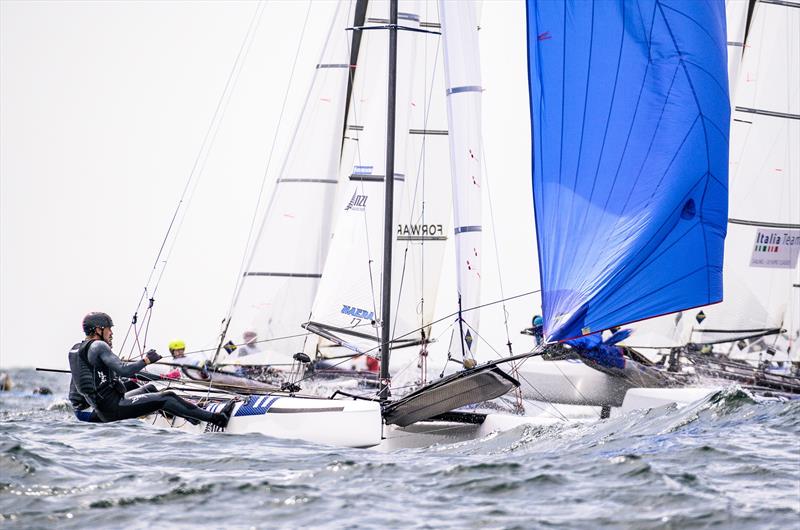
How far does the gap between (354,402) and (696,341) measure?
12442 mm

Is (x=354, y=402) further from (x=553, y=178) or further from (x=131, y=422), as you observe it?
(x=553, y=178)

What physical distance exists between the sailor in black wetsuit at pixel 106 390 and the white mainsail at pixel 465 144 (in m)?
5.78

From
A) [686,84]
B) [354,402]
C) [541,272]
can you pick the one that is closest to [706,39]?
[686,84]

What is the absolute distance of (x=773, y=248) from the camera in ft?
74.0

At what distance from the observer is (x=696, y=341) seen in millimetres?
21828

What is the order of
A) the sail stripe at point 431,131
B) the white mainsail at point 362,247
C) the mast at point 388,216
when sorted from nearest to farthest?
the mast at point 388,216
the white mainsail at point 362,247
the sail stripe at point 431,131

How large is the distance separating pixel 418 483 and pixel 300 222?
14.9 meters

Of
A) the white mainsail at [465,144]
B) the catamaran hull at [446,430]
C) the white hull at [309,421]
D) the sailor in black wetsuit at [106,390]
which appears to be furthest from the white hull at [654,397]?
the sailor in black wetsuit at [106,390]

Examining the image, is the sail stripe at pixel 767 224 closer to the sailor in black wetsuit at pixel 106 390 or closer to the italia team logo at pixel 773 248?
the italia team logo at pixel 773 248

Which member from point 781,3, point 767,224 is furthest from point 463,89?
point 781,3

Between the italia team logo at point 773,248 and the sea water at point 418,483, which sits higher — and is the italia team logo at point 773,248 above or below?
above

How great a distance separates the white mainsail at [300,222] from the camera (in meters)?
21.1

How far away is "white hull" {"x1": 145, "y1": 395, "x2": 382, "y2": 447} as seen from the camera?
10.6 metres

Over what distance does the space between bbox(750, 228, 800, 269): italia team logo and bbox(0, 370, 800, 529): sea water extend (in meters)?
13.8
